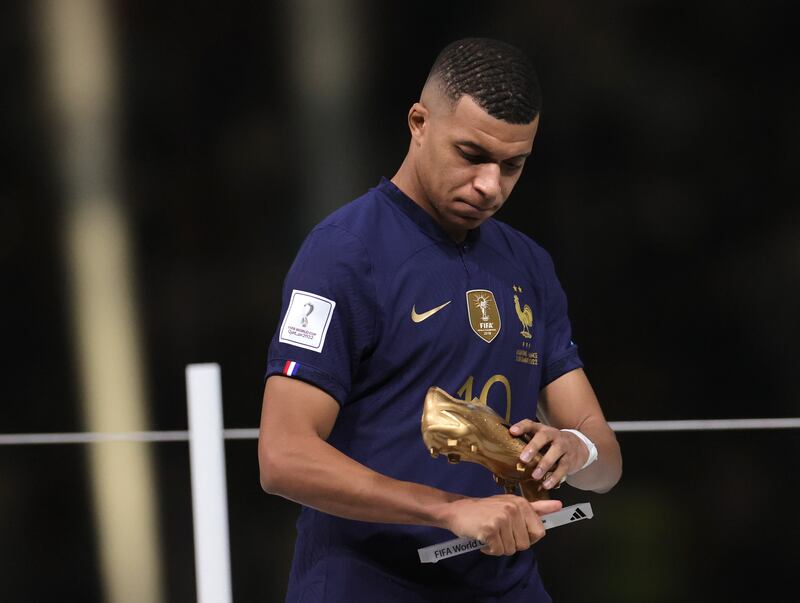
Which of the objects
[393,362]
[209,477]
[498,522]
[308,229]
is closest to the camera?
[498,522]

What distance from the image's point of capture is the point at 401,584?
1.04 metres

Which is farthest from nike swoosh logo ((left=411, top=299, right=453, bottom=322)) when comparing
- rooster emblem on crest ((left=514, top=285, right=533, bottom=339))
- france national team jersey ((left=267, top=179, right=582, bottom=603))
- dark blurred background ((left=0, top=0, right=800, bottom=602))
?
dark blurred background ((left=0, top=0, right=800, bottom=602))

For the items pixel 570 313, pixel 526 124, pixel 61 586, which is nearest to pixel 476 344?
pixel 526 124

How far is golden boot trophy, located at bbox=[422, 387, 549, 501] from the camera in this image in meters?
0.89

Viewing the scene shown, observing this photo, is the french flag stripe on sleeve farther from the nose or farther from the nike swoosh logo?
the nose

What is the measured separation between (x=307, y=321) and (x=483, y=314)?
0.61ft

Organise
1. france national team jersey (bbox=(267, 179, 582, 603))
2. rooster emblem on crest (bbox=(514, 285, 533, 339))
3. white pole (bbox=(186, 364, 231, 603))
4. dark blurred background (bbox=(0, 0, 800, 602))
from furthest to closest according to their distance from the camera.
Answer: dark blurred background (bbox=(0, 0, 800, 602)) → white pole (bbox=(186, 364, 231, 603)) → rooster emblem on crest (bbox=(514, 285, 533, 339)) → france national team jersey (bbox=(267, 179, 582, 603))

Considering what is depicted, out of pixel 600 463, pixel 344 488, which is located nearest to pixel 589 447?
pixel 600 463

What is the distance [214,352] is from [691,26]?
1.07 meters

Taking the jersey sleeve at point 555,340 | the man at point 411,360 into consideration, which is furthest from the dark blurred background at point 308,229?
A: the man at point 411,360

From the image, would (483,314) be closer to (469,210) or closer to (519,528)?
(469,210)

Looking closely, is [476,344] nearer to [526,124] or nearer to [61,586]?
[526,124]

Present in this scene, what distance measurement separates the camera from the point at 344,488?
944 mm

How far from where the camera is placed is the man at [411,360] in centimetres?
97
